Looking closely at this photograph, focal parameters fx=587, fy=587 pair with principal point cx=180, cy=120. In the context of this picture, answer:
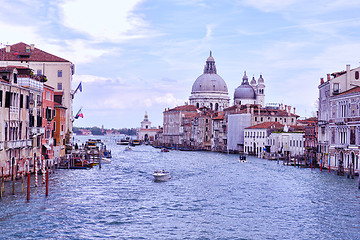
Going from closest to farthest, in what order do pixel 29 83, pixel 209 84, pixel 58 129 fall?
pixel 29 83
pixel 58 129
pixel 209 84

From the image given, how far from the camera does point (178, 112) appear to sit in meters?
132

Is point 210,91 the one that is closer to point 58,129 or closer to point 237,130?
point 237,130

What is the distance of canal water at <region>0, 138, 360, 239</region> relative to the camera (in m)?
20.3

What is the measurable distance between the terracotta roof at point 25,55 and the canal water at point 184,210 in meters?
19.3

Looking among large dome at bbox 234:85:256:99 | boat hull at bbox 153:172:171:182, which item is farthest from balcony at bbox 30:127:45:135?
large dome at bbox 234:85:256:99

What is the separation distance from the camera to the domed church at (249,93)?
132m

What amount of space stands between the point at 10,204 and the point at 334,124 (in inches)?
1048

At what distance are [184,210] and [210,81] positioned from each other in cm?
12363

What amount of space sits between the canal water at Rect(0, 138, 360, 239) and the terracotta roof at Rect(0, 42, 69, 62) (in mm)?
19334

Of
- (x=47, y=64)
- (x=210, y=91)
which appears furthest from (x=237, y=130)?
(x=210, y=91)

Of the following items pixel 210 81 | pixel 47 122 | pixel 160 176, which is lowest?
pixel 160 176

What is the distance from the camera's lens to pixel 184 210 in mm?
24969

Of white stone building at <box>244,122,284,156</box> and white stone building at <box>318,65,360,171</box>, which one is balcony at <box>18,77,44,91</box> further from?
white stone building at <box>244,122,284,156</box>

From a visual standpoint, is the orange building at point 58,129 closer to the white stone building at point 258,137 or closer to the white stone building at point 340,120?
the white stone building at point 340,120
